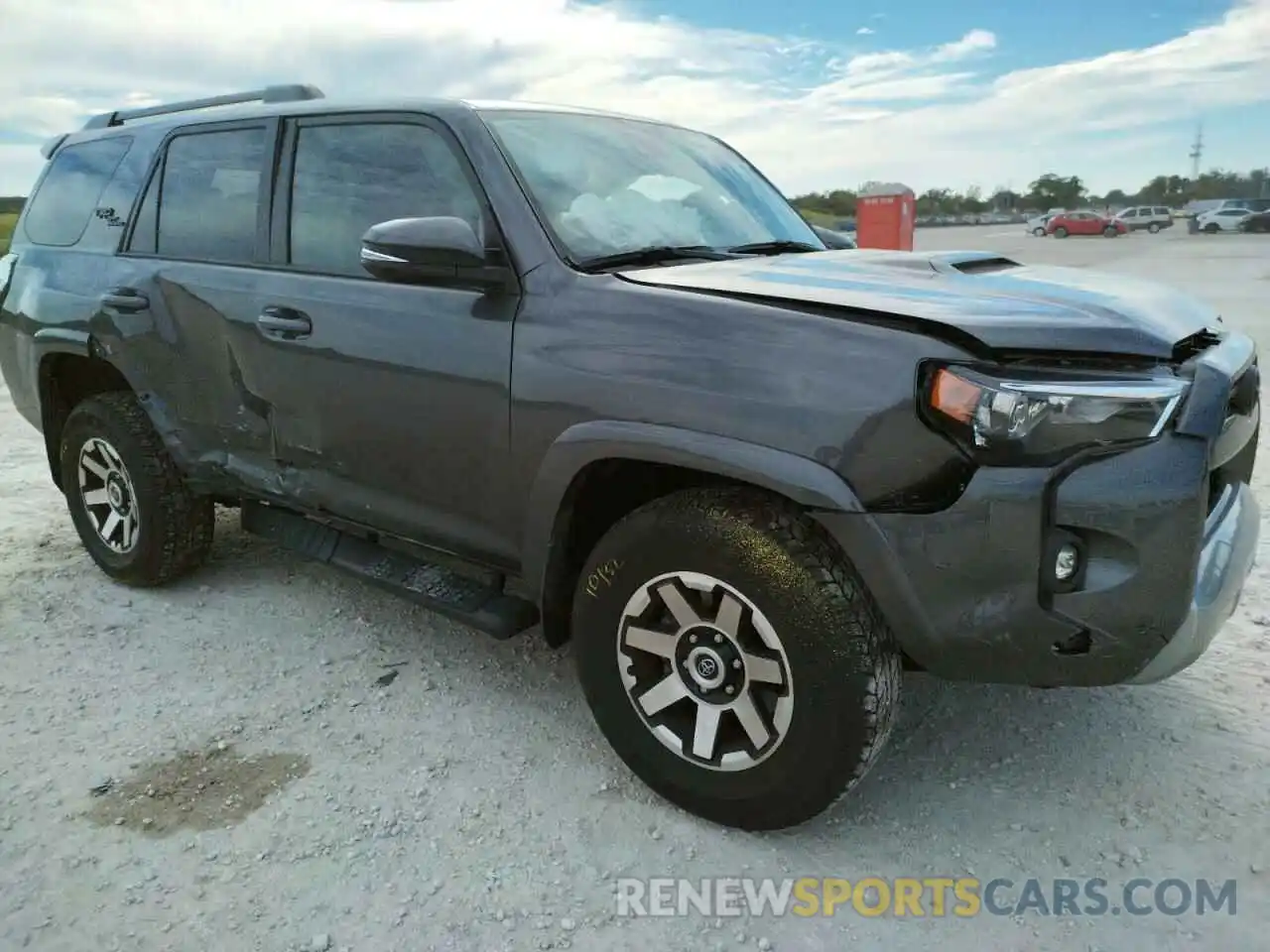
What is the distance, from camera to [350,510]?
10.7 ft

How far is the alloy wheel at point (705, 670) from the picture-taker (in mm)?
2371

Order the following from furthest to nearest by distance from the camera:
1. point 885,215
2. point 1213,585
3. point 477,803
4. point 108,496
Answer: point 885,215 < point 108,496 < point 477,803 < point 1213,585

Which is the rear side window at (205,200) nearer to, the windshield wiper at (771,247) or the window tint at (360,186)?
the window tint at (360,186)

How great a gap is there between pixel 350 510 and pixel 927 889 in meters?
2.05

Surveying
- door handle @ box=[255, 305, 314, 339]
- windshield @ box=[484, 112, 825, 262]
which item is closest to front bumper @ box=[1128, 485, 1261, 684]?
windshield @ box=[484, 112, 825, 262]

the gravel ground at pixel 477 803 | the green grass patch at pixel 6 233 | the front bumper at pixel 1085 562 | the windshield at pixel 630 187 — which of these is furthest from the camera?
the green grass patch at pixel 6 233

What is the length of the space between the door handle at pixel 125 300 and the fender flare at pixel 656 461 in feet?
6.66

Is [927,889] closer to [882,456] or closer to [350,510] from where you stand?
[882,456]

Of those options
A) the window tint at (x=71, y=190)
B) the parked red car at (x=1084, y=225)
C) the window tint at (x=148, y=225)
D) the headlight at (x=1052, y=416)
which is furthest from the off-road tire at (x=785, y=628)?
the parked red car at (x=1084, y=225)

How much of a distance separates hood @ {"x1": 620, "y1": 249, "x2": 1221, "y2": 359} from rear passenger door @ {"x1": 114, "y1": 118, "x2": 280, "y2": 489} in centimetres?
158

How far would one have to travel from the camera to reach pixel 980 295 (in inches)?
91.0

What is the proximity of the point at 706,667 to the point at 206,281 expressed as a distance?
232 centimetres

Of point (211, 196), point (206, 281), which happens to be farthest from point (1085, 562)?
point (211, 196)

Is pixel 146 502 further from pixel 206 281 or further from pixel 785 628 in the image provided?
pixel 785 628
